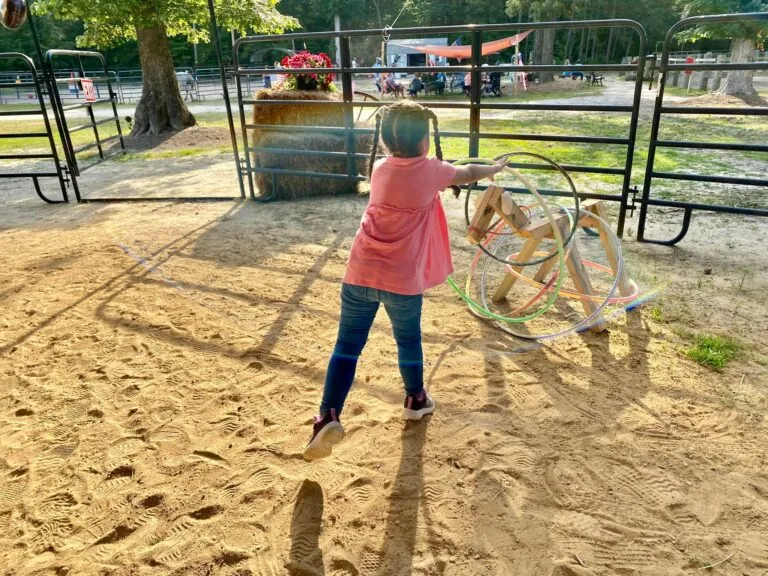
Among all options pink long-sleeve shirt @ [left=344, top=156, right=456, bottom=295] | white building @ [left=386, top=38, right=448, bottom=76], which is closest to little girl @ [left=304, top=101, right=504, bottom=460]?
pink long-sleeve shirt @ [left=344, top=156, right=456, bottom=295]

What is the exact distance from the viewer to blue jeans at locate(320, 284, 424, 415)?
90.5 inches

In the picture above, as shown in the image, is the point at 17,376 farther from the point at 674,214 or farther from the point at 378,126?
the point at 674,214

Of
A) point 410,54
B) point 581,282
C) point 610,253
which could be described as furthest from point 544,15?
point 581,282

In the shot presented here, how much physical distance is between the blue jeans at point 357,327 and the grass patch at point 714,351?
1.78 meters

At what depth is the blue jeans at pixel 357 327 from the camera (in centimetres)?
230

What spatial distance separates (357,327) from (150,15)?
37.5 ft

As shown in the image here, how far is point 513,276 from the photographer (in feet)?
12.4

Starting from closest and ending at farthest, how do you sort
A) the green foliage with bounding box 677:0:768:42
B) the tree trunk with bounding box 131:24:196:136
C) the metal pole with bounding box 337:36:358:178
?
1. the metal pole with bounding box 337:36:358:178
2. the tree trunk with bounding box 131:24:196:136
3. the green foliage with bounding box 677:0:768:42

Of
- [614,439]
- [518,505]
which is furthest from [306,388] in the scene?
[614,439]

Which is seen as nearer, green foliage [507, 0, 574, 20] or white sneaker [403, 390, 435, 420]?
white sneaker [403, 390, 435, 420]

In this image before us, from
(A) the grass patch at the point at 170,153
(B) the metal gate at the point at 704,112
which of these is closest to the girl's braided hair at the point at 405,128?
(B) the metal gate at the point at 704,112

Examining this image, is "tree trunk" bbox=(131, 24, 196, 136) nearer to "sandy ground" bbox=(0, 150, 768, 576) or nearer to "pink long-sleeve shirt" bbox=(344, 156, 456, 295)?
"sandy ground" bbox=(0, 150, 768, 576)

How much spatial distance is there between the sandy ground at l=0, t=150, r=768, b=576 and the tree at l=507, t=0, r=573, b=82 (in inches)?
1021

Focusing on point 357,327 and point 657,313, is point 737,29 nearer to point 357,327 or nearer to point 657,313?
point 657,313
